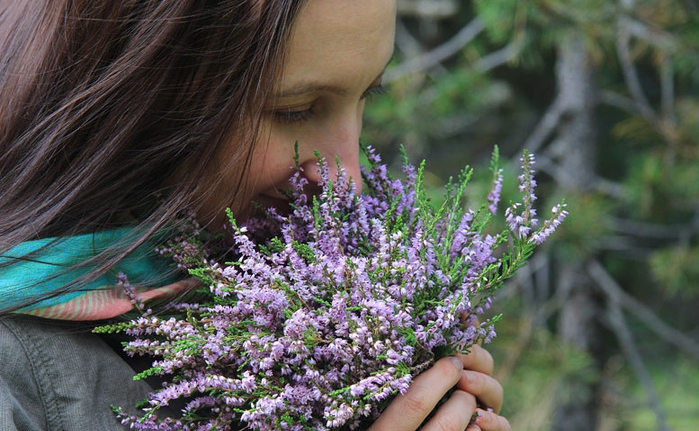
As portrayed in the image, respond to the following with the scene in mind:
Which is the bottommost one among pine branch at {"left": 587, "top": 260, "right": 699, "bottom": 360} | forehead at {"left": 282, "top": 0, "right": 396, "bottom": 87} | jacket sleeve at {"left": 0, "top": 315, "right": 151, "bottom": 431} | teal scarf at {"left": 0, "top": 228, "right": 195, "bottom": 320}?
jacket sleeve at {"left": 0, "top": 315, "right": 151, "bottom": 431}

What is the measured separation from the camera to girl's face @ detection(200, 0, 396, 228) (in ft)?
4.20

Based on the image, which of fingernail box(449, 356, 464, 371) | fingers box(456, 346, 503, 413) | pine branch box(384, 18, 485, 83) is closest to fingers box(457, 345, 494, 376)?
fingers box(456, 346, 503, 413)

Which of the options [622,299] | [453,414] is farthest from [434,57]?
[453,414]

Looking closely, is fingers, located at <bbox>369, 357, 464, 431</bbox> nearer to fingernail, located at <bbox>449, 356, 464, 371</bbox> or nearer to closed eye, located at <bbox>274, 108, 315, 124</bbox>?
fingernail, located at <bbox>449, 356, 464, 371</bbox>

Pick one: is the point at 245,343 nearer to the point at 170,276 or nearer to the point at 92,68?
the point at 170,276

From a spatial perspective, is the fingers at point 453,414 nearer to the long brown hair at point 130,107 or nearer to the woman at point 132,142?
the woman at point 132,142

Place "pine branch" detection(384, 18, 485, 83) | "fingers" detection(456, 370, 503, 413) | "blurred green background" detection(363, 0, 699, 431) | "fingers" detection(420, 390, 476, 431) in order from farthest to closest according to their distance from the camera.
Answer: "pine branch" detection(384, 18, 485, 83) → "blurred green background" detection(363, 0, 699, 431) → "fingers" detection(456, 370, 503, 413) → "fingers" detection(420, 390, 476, 431)

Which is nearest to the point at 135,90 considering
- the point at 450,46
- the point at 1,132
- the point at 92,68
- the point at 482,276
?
the point at 92,68

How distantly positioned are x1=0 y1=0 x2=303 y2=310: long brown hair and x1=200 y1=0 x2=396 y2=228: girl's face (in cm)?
3

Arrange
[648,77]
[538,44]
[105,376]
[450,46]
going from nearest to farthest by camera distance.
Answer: [105,376] → [538,44] → [450,46] → [648,77]

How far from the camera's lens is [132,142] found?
130 cm

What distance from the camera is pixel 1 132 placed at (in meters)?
1.35

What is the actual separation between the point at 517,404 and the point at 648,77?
341cm

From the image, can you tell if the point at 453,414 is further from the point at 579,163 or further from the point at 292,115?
the point at 579,163
